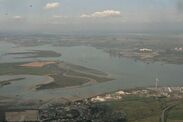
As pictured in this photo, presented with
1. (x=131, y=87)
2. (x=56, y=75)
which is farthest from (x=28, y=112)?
(x=56, y=75)

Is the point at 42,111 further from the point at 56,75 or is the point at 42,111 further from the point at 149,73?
the point at 149,73

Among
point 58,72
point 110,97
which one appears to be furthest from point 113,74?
point 110,97

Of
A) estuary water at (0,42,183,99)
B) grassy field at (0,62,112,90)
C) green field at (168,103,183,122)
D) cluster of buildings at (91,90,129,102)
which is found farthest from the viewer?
grassy field at (0,62,112,90)

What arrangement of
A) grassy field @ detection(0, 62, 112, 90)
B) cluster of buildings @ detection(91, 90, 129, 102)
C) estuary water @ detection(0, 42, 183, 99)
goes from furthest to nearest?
1. grassy field @ detection(0, 62, 112, 90)
2. estuary water @ detection(0, 42, 183, 99)
3. cluster of buildings @ detection(91, 90, 129, 102)

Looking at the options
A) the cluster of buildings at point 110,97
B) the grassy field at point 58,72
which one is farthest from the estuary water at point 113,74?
the cluster of buildings at point 110,97

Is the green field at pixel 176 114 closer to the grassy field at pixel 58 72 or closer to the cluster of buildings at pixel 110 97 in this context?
the cluster of buildings at pixel 110 97

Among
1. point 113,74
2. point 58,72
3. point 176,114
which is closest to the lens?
point 176,114

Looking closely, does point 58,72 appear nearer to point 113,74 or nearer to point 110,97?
point 113,74

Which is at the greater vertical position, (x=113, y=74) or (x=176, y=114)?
(x=176, y=114)

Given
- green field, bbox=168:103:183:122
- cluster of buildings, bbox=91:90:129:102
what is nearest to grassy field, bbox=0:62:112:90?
cluster of buildings, bbox=91:90:129:102

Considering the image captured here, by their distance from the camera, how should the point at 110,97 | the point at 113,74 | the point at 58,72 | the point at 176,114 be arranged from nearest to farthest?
1. the point at 176,114
2. the point at 110,97
3. the point at 113,74
4. the point at 58,72

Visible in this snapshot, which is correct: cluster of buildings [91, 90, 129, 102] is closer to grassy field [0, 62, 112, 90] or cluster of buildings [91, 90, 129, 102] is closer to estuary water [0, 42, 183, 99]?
estuary water [0, 42, 183, 99]
